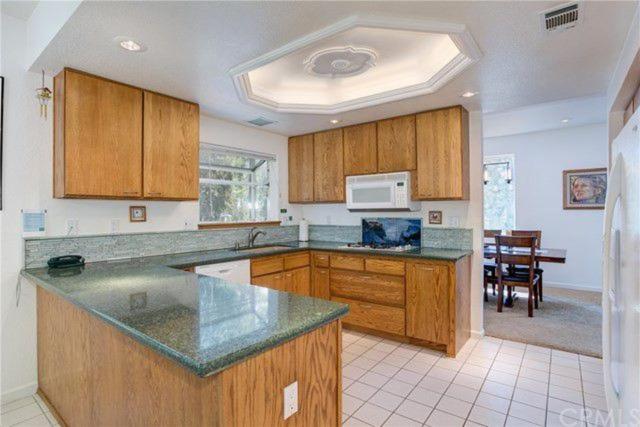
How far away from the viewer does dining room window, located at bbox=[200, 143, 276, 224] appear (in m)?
3.68

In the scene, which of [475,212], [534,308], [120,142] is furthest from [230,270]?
[534,308]

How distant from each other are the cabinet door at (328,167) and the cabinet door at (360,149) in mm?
100

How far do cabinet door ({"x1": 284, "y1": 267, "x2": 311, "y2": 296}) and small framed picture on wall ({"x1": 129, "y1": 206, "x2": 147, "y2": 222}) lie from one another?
1.49 metres

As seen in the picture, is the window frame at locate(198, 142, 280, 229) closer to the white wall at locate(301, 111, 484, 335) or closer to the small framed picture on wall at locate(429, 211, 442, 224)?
the small framed picture on wall at locate(429, 211, 442, 224)

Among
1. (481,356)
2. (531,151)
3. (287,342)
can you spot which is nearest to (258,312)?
(287,342)

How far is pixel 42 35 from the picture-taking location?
6.82 ft

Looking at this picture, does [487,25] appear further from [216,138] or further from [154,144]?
[216,138]

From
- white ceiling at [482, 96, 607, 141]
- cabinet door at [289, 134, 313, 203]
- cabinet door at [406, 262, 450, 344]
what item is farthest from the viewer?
cabinet door at [289, 134, 313, 203]

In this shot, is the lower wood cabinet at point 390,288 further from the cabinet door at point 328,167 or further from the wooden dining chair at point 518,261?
the wooden dining chair at point 518,261

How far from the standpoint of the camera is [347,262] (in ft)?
11.6

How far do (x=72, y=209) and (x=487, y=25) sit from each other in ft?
10.3

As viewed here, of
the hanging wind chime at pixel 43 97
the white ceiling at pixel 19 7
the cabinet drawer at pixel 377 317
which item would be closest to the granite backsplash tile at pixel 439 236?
the cabinet drawer at pixel 377 317

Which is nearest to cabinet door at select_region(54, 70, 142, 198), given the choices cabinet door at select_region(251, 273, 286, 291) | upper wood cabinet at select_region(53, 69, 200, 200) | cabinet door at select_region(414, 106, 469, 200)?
upper wood cabinet at select_region(53, 69, 200, 200)

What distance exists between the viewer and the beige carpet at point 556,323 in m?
3.19
